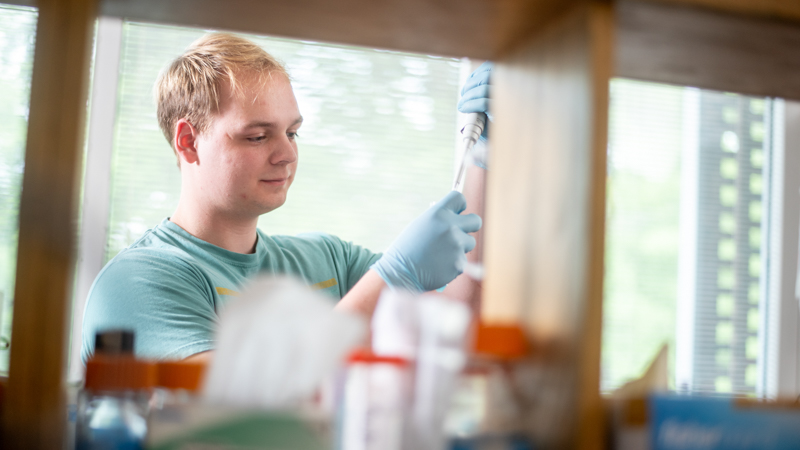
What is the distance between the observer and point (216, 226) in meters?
1.30

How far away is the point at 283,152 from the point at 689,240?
1.41 meters

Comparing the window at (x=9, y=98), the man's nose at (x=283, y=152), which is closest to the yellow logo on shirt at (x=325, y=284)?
the man's nose at (x=283, y=152)

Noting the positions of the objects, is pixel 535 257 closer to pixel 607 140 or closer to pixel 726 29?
pixel 607 140

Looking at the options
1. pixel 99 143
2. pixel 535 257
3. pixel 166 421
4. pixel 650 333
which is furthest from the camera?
pixel 650 333

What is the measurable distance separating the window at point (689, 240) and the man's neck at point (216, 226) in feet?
3.96

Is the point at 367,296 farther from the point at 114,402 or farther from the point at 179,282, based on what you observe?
the point at 114,402

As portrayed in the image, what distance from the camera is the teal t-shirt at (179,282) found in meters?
0.96

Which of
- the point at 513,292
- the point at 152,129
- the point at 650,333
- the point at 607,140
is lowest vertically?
the point at 650,333

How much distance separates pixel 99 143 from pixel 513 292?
136 centimetres

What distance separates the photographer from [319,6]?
495mm

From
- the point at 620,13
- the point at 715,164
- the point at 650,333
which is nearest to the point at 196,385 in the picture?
the point at 620,13

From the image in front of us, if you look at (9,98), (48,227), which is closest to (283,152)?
(9,98)

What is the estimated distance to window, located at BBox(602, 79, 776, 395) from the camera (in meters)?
1.96

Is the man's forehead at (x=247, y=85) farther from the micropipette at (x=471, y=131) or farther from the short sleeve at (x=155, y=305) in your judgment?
the micropipette at (x=471, y=131)
